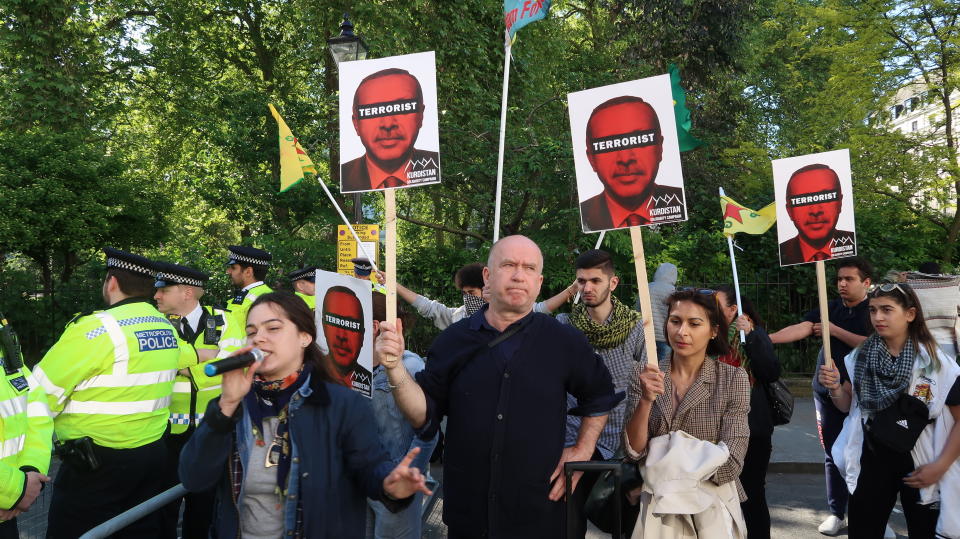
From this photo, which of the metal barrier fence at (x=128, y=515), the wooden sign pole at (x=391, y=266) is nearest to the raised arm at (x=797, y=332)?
the metal barrier fence at (x=128, y=515)

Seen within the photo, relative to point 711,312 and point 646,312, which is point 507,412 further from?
point 711,312

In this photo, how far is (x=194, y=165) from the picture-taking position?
17797mm

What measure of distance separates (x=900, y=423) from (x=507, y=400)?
233 centimetres

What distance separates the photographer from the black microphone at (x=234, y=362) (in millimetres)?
2166

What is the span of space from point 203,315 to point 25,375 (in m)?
2.24

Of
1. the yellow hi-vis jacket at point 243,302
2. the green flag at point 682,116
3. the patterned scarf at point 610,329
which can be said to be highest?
the green flag at point 682,116

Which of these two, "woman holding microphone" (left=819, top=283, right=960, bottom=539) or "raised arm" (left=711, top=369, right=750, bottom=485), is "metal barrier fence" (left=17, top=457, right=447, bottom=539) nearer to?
"raised arm" (left=711, top=369, right=750, bottom=485)

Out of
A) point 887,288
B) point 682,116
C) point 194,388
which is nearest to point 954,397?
point 887,288

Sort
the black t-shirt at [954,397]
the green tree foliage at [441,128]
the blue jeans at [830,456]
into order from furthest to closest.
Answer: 1. the green tree foliage at [441,128]
2. the blue jeans at [830,456]
3. the black t-shirt at [954,397]

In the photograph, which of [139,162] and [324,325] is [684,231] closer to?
[324,325]

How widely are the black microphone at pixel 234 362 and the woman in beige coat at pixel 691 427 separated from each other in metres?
1.68

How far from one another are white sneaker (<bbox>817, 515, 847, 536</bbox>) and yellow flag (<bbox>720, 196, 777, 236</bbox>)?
2481 mm

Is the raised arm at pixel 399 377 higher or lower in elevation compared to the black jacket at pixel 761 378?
higher

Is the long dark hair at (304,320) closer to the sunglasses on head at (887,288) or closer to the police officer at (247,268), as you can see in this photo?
the sunglasses on head at (887,288)
